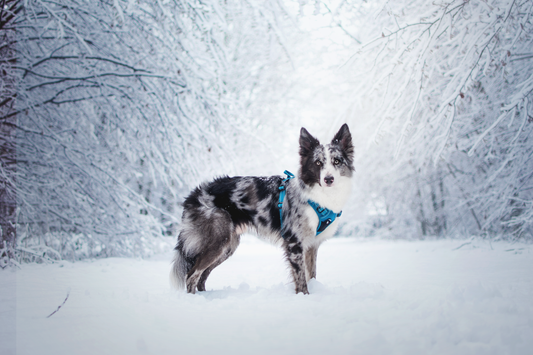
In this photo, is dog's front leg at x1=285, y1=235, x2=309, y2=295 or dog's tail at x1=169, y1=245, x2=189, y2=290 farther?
dog's tail at x1=169, y1=245, x2=189, y2=290

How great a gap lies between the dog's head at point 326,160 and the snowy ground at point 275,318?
116cm

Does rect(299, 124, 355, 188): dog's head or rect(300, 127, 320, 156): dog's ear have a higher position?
rect(300, 127, 320, 156): dog's ear

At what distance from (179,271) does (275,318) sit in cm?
157

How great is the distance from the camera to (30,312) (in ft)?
8.12

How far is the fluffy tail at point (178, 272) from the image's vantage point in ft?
11.4

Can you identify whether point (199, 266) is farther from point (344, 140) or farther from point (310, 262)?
point (344, 140)

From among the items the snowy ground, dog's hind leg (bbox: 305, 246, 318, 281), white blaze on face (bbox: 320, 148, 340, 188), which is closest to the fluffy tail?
the snowy ground

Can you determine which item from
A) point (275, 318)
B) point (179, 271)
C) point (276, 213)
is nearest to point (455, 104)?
point (276, 213)

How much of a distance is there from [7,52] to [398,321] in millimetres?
6193

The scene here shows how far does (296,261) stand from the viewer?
10.9 feet

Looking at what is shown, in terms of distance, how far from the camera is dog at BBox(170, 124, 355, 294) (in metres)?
3.39

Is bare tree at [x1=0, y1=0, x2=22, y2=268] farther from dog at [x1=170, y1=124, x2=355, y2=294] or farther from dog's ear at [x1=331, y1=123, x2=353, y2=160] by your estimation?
dog's ear at [x1=331, y1=123, x2=353, y2=160]

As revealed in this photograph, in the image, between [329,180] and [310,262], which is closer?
[329,180]

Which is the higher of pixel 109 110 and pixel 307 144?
pixel 109 110
